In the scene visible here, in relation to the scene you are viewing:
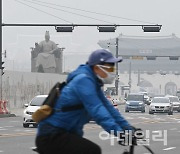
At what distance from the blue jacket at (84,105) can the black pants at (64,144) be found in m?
0.08

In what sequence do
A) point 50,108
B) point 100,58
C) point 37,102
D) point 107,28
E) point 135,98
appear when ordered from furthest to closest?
1. point 135,98
2. point 107,28
3. point 37,102
4. point 100,58
5. point 50,108

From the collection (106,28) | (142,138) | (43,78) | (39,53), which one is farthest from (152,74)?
(142,138)

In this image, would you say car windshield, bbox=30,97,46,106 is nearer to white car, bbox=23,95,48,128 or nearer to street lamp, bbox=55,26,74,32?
white car, bbox=23,95,48,128

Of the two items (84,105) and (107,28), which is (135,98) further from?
(84,105)

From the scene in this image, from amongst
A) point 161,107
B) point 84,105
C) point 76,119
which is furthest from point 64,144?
point 161,107

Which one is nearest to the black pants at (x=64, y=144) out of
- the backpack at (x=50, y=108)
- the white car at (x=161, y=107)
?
the backpack at (x=50, y=108)

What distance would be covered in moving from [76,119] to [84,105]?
0.58ft

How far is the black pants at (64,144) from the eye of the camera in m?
5.84

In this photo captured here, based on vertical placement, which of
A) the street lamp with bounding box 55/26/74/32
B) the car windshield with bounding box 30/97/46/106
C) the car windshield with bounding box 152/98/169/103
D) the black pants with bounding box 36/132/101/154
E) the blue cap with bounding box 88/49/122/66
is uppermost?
the street lamp with bounding box 55/26/74/32

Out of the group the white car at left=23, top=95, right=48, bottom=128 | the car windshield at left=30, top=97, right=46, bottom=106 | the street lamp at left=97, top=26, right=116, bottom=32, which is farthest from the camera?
the street lamp at left=97, top=26, right=116, bottom=32

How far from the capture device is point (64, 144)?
5.83 m

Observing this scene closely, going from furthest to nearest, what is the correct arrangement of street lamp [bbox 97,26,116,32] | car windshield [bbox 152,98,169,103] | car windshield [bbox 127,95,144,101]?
car windshield [bbox 127,95,144,101] < car windshield [bbox 152,98,169,103] < street lamp [bbox 97,26,116,32]

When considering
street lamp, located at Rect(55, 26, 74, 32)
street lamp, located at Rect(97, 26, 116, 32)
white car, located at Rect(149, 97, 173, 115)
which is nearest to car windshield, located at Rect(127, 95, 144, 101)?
white car, located at Rect(149, 97, 173, 115)

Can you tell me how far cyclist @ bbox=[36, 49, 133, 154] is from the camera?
584 cm
